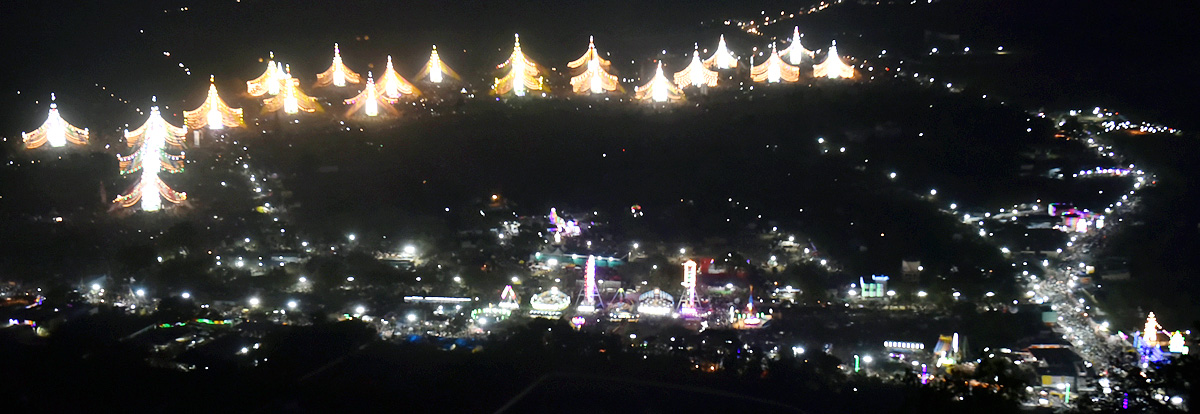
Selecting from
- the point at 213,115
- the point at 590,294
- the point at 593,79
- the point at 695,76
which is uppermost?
the point at 695,76

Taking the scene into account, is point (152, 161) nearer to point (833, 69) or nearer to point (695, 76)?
point (695, 76)

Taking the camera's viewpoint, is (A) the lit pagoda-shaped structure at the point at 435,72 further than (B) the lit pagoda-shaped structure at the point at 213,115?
Yes

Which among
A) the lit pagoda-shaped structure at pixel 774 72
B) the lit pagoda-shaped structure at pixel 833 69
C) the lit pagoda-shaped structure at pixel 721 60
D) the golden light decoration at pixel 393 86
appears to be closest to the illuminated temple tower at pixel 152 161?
the golden light decoration at pixel 393 86

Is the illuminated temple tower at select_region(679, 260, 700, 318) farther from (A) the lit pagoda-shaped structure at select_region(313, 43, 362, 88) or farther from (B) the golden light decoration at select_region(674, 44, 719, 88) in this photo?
(A) the lit pagoda-shaped structure at select_region(313, 43, 362, 88)

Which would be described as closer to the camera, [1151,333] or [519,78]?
[1151,333]

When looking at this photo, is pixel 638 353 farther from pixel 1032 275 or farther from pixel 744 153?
pixel 744 153

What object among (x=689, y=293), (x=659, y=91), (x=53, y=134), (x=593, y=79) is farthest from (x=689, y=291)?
(x=53, y=134)

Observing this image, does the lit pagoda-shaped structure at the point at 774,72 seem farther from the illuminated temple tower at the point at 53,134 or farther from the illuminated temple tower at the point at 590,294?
the illuminated temple tower at the point at 53,134
